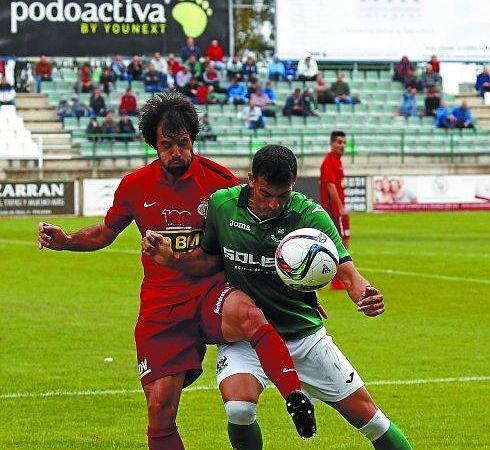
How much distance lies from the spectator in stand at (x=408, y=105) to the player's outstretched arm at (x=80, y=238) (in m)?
44.1

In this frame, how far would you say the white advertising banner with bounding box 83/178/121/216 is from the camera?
1527 inches

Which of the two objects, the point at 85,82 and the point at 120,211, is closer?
the point at 120,211

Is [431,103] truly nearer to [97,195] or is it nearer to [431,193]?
[431,193]

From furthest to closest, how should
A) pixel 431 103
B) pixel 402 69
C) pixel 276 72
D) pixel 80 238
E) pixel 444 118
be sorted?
pixel 402 69, pixel 276 72, pixel 431 103, pixel 444 118, pixel 80 238

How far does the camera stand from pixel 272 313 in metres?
7.10

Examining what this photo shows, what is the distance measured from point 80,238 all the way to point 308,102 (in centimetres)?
4189

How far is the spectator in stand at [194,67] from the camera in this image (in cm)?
4916

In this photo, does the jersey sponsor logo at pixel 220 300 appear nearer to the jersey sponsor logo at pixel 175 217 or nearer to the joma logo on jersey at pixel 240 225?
the joma logo on jersey at pixel 240 225

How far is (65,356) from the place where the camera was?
13.5 meters

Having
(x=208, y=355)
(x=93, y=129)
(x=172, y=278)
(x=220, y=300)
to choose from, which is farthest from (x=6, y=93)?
(x=220, y=300)

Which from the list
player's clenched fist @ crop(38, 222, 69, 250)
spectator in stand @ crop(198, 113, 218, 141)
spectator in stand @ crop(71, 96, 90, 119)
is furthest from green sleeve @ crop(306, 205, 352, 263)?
spectator in stand @ crop(71, 96, 90, 119)

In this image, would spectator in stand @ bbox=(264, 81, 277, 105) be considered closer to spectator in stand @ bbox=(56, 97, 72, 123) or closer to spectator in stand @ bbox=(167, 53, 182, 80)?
spectator in stand @ bbox=(167, 53, 182, 80)

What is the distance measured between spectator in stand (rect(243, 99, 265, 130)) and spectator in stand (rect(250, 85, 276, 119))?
0.66 metres

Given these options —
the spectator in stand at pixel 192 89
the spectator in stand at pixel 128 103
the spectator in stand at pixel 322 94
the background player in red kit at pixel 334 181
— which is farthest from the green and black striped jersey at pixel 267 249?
the spectator in stand at pixel 322 94
